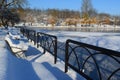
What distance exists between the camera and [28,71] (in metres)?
6.59

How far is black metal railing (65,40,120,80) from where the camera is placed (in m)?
5.18

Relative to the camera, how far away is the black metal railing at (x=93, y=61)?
5184 mm

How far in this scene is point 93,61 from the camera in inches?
240

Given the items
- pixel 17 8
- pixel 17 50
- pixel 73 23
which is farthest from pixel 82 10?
pixel 17 50

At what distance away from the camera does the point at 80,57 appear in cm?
744

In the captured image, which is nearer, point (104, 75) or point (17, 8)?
point (104, 75)

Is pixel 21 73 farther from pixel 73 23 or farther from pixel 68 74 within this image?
pixel 73 23

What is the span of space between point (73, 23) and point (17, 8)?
283 feet

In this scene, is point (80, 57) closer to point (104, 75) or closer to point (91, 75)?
point (91, 75)

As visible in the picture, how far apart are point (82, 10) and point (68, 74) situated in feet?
368

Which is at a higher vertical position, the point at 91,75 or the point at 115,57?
the point at 115,57

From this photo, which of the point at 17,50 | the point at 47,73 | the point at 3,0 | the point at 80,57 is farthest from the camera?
the point at 3,0

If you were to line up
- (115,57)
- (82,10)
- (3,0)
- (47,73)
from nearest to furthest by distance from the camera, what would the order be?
(115,57), (47,73), (3,0), (82,10)

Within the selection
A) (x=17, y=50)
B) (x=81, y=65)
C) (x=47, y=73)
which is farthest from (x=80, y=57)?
(x=17, y=50)
